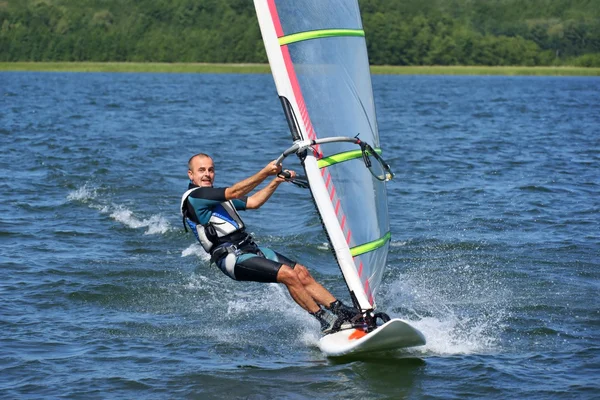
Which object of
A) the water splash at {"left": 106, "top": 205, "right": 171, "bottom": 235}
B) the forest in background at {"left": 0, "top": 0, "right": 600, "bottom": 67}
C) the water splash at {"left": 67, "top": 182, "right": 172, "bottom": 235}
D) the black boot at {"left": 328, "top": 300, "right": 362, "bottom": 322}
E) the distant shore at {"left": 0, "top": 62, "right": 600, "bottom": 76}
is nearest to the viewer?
the black boot at {"left": 328, "top": 300, "right": 362, "bottom": 322}

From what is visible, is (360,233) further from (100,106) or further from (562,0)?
(562,0)

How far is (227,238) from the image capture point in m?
7.65

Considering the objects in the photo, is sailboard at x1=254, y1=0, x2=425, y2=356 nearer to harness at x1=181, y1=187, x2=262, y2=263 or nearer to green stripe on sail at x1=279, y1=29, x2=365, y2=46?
green stripe on sail at x1=279, y1=29, x2=365, y2=46

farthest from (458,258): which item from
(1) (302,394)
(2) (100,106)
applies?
(2) (100,106)

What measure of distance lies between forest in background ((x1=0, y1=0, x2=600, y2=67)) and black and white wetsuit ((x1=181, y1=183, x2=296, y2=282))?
94.0 meters

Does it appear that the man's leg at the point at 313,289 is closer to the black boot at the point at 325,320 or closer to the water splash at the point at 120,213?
the black boot at the point at 325,320

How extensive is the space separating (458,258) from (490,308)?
212cm

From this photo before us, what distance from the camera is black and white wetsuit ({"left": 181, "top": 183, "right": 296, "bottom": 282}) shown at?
745 cm

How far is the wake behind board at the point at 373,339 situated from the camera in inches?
275

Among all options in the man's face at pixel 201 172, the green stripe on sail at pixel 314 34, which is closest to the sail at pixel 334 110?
the green stripe on sail at pixel 314 34

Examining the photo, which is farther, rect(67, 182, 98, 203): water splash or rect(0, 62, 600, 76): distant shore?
rect(0, 62, 600, 76): distant shore

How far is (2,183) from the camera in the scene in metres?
16.0

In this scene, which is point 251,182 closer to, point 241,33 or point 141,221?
point 141,221

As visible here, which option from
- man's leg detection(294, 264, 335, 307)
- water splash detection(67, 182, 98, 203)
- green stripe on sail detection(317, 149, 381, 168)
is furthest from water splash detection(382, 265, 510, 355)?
water splash detection(67, 182, 98, 203)
